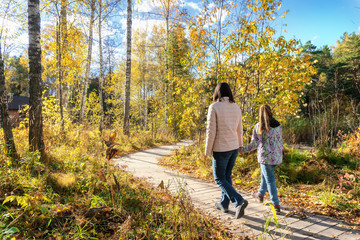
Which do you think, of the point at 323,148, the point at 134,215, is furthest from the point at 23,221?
the point at 323,148

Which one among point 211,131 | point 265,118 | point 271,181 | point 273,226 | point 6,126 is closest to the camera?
point 273,226

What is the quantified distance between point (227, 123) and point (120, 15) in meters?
11.7

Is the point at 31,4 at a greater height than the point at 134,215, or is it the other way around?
the point at 31,4

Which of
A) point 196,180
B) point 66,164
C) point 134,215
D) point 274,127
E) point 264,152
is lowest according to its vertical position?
point 196,180

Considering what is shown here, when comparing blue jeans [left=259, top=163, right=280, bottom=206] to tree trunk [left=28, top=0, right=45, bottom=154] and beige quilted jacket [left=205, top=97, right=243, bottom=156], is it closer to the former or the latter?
beige quilted jacket [left=205, top=97, right=243, bottom=156]

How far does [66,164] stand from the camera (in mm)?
4613

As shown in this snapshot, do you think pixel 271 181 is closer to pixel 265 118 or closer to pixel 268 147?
pixel 268 147

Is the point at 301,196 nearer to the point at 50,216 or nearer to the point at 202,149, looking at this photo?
the point at 202,149

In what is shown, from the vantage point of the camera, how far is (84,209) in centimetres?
309

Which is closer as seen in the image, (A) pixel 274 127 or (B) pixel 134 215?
(B) pixel 134 215

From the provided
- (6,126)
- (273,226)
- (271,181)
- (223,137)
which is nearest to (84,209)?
(223,137)

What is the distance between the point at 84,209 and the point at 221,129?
7.46 feet

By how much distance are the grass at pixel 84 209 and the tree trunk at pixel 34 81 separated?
390 millimetres

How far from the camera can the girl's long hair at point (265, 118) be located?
382cm
